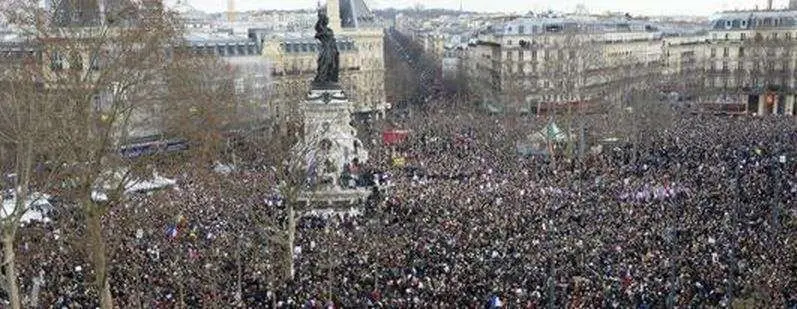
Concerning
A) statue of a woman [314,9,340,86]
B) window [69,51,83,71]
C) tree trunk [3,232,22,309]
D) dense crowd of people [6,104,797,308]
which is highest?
window [69,51,83,71]

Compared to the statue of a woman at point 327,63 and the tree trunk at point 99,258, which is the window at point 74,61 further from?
the statue of a woman at point 327,63

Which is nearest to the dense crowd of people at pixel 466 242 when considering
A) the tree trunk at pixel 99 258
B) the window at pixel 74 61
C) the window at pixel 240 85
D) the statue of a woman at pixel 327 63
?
the tree trunk at pixel 99 258

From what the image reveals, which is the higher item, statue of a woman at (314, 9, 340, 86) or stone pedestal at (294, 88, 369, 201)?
statue of a woman at (314, 9, 340, 86)

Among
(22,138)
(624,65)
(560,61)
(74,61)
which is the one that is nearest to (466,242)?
(74,61)

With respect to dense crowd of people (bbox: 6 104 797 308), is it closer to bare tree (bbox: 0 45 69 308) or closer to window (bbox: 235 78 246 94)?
bare tree (bbox: 0 45 69 308)

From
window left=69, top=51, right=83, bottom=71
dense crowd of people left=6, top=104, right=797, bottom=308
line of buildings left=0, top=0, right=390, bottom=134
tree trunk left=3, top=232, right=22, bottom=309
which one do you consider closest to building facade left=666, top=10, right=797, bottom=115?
line of buildings left=0, top=0, right=390, bottom=134

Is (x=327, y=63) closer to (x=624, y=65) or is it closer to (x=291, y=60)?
(x=291, y=60)

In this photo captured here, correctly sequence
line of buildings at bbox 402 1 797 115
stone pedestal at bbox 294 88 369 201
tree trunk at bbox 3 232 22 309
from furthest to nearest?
line of buildings at bbox 402 1 797 115, stone pedestal at bbox 294 88 369 201, tree trunk at bbox 3 232 22 309
